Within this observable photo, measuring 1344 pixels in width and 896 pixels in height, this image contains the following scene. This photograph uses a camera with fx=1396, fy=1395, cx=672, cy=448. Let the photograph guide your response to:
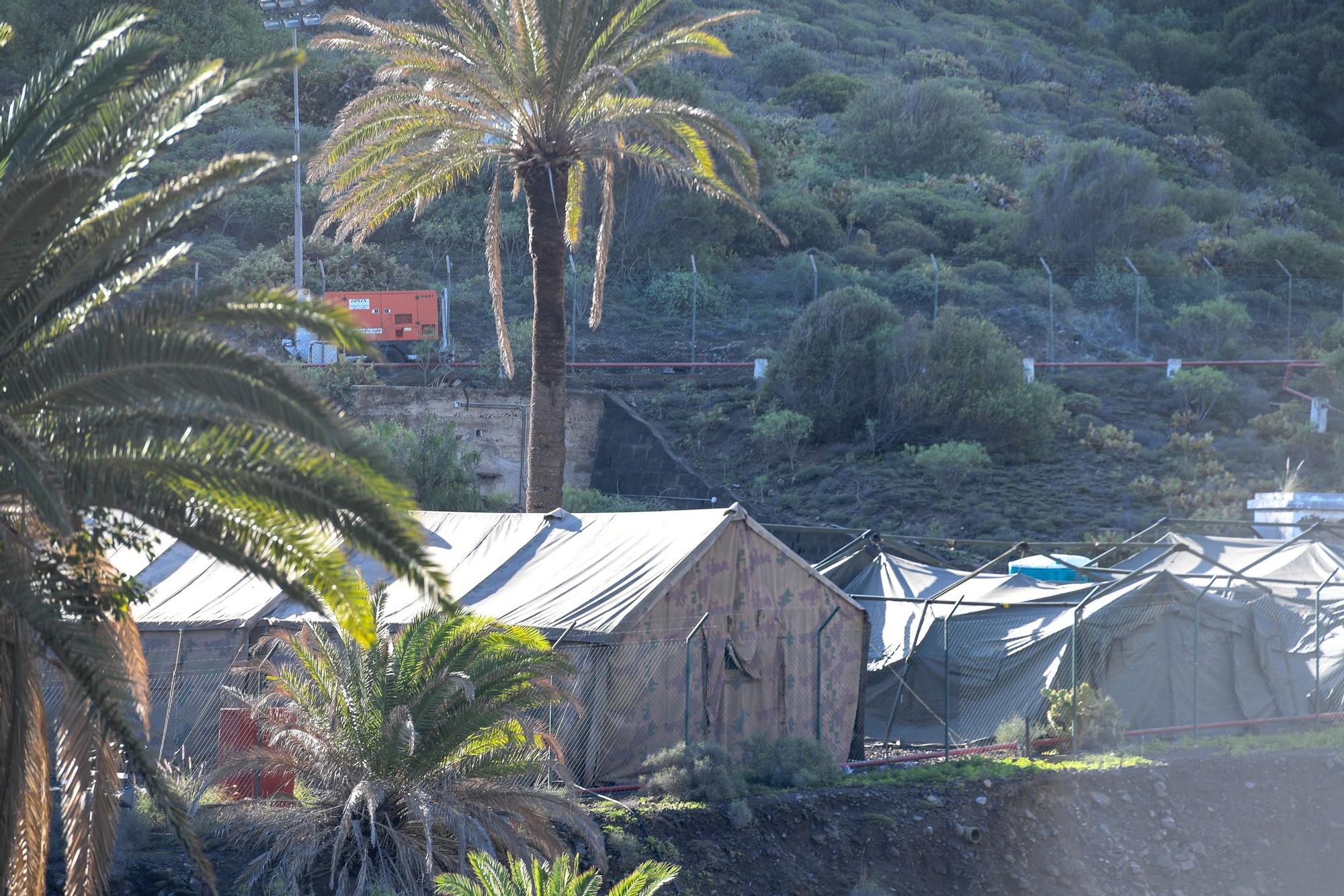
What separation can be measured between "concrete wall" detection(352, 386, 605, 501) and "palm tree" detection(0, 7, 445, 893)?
2290 centimetres

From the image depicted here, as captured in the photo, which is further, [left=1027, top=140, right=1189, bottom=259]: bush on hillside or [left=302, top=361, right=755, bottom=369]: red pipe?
[left=1027, top=140, right=1189, bottom=259]: bush on hillside

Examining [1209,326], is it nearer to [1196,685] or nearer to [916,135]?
[916,135]

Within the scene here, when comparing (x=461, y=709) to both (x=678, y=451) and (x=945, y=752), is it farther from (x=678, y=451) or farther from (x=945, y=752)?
(x=678, y=451)

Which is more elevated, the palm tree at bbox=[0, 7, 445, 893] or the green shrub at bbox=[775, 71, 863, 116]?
the green shrub at bbox=[775, 71, 863, 116]

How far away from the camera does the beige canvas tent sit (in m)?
13.9

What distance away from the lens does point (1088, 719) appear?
16.6 meters

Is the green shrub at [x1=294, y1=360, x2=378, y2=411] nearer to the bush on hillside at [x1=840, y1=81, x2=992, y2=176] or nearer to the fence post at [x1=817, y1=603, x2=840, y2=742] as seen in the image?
the fence post at [x1=817, y1=603, x2=840, y2=742]

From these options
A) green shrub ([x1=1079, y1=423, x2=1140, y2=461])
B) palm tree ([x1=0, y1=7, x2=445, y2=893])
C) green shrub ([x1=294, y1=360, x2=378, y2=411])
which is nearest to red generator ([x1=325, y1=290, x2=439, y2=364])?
green shrub ([x1=294, y1=360, x2=378, y2=411])

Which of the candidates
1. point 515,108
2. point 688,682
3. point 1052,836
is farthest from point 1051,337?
point 688,682

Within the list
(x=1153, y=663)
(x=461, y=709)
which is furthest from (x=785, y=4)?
(x=461, y=709)

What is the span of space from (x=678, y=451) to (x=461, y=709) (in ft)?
73.6

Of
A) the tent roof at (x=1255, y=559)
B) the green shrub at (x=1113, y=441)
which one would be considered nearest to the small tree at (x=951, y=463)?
the green shrub at (x=1113, y=441)

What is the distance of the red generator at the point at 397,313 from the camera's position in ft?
118

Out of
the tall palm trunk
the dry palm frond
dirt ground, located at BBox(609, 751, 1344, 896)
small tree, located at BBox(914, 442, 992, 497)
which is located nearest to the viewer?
dirt ground, located at BBox(609, 751, 1344, 896)
